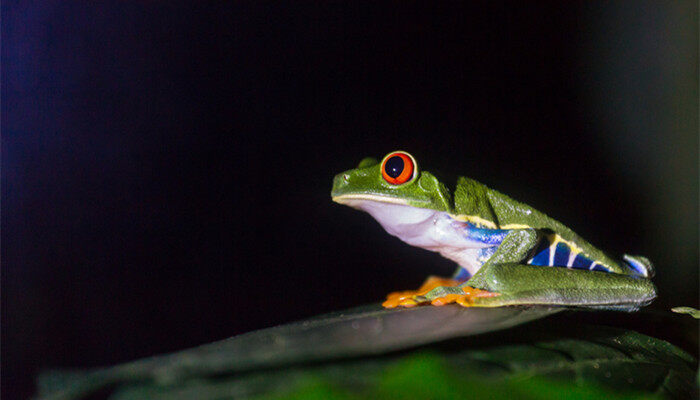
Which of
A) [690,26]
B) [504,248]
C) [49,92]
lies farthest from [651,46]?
[49,92]

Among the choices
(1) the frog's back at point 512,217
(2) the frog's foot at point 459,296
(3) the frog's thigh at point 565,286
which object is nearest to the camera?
(2) the frog's foot at point 459,296

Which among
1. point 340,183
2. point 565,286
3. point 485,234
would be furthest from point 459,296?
point 340,183

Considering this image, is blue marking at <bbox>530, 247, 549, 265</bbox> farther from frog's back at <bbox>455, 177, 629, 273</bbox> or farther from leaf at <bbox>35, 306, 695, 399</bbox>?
leaf at <bbox>35, 306, 695, 399</bbox>

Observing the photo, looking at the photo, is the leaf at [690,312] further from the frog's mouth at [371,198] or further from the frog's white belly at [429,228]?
the frog's mouth at [371,198]

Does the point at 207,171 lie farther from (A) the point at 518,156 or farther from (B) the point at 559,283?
(B) the point at 559,283

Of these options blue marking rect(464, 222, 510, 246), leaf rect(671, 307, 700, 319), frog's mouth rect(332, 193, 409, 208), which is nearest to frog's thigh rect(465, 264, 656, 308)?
leaf rect(671, 307, 700, 319)

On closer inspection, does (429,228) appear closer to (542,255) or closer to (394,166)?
(394,166)

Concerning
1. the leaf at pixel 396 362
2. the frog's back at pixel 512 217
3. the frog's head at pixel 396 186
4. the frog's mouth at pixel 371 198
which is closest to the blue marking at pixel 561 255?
the frog's back at pixel 512 217
